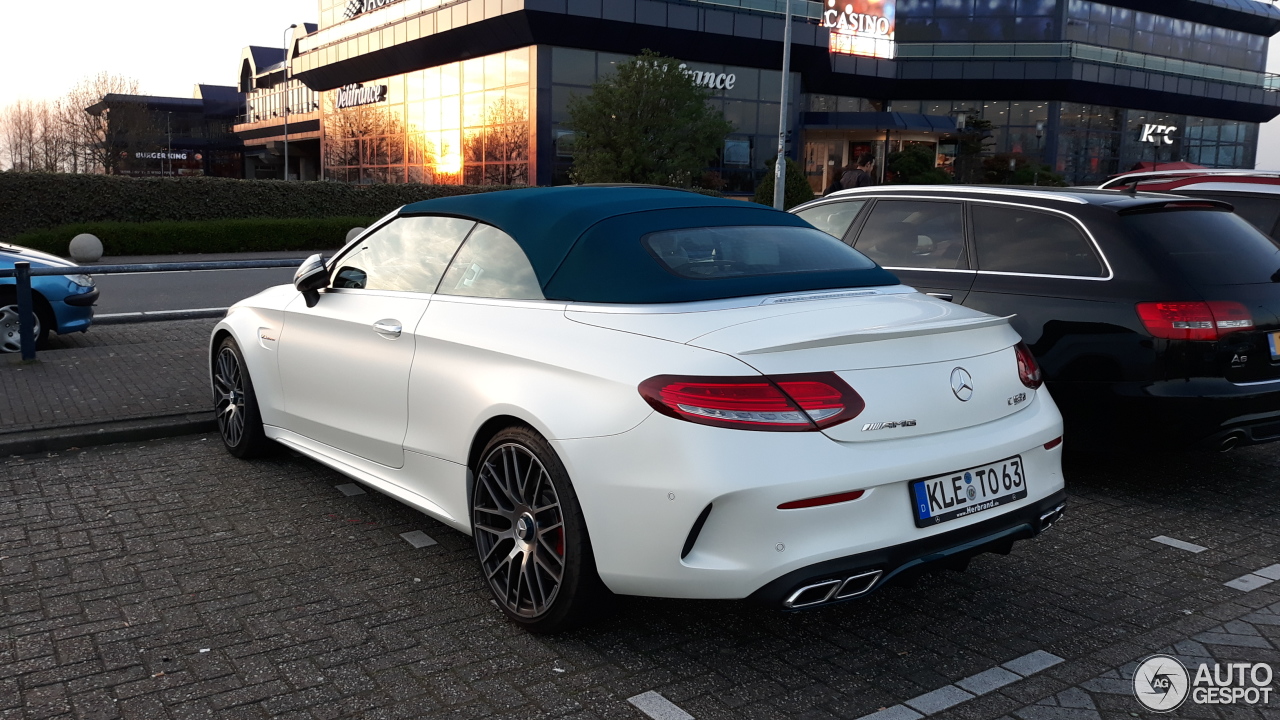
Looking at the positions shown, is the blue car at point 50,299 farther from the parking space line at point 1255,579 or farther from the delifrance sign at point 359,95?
the delifrance sign at point 359,95


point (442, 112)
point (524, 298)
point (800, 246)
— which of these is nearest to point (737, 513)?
point (524, 298)

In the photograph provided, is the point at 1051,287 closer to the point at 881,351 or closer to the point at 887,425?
the point at 881,351

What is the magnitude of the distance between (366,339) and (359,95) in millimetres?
45979

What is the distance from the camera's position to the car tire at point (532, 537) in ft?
11.3

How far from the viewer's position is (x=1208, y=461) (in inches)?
253

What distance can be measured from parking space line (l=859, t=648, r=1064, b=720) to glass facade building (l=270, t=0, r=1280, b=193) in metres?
33.1

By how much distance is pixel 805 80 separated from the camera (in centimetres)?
4503

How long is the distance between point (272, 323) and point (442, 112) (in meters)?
38.3

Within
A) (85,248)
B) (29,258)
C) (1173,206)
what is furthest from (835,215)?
(85,248)

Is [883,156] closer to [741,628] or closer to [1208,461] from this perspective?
[1208,461]

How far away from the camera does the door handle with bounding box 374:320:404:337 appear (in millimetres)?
4395

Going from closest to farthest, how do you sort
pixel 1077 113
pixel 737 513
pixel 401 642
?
1. pixel 737 513
2. pixel 401 642
3. pixel 1077 113

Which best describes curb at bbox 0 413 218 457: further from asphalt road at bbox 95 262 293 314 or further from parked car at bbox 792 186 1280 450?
asphalt road at bbox 95 262 293 314

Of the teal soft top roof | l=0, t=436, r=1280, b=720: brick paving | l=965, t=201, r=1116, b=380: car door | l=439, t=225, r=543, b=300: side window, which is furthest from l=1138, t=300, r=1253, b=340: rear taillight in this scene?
l=439, t=225, r=543, b=300: side window
